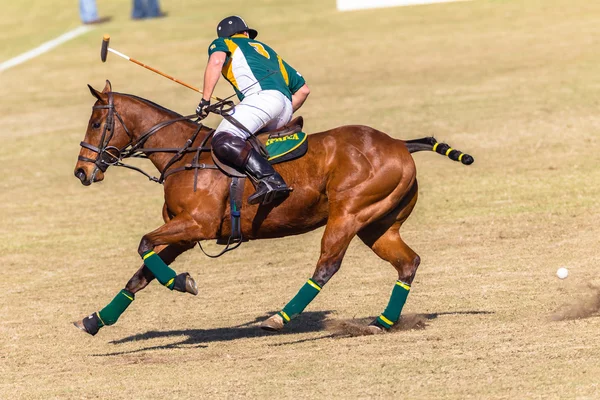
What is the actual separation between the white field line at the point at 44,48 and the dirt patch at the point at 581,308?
931 inches

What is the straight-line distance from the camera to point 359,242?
15000mm

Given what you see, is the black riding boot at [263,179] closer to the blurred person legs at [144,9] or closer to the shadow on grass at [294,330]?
the shadow on grass at [294,330]

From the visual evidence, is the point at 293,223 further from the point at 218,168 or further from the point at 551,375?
the point at 551,375

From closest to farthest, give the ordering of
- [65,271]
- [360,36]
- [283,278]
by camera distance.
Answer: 1. [283,278]
2. [65,271]
3. [360,36]

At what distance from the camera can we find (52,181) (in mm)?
20188

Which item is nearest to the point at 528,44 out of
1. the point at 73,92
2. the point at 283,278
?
the point at 73,92

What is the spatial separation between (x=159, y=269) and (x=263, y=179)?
1263mm

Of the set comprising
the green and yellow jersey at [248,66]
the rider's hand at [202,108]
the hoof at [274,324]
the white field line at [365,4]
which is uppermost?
A: the green and yellow jersey at [248,66]

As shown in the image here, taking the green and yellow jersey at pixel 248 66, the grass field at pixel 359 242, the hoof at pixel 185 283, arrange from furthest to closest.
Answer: the green and yellow jersey at pixel 248 66
the hoof at pixel 185 283
the grass field at pixel 359 242

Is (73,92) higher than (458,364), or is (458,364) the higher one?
(458,364)

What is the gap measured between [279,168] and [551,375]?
10.7ft

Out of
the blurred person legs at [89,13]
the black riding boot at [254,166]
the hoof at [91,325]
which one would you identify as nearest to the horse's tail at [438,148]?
the black riding boot at [254,166]

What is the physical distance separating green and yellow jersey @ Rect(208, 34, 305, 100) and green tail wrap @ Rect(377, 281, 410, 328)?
7.13 ft

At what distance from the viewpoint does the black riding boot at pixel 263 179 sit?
972 centimetres
